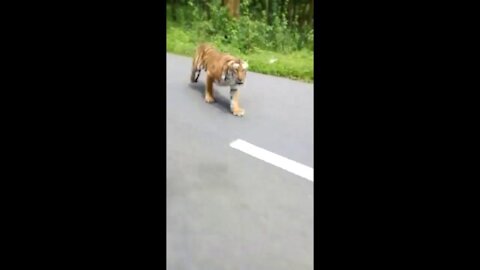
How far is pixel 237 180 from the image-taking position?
1.92 m

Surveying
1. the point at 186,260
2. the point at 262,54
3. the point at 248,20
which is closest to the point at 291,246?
the point at 186,260

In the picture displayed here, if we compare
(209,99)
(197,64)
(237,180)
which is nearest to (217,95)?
(209,99)

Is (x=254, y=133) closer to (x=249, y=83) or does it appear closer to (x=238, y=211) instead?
(x=249, y=83)

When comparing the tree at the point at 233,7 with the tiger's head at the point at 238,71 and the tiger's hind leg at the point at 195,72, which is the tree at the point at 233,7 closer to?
the tiger's head at the point at 238,71

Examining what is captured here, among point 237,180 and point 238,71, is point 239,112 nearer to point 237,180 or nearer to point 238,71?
point 238,71

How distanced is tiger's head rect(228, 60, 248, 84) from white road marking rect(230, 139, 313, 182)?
421 mm

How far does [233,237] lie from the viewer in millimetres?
1513

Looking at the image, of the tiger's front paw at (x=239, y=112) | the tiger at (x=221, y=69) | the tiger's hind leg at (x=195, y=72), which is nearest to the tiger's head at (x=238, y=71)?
the tiger at (x=221, y=69)

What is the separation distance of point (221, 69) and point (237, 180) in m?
0.90

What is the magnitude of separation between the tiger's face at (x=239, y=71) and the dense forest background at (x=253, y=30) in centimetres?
7

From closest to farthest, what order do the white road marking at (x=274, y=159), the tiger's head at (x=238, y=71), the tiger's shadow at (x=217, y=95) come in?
the white road marking at (x=274, y=159) → the tiger's head at (x=238, y=71) → the tiger's shadow at (x=217, y=95)

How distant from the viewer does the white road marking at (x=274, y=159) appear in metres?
1.99

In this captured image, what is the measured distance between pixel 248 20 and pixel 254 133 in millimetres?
568

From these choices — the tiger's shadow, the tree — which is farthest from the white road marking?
the tree
